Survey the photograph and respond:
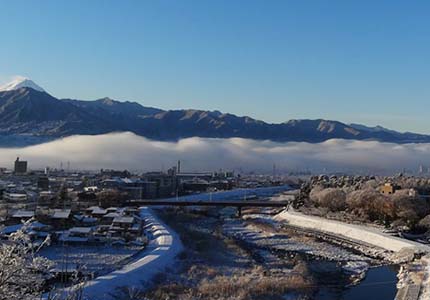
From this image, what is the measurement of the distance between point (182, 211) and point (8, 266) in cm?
5114

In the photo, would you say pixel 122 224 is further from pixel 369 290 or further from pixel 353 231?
pixel 369 290

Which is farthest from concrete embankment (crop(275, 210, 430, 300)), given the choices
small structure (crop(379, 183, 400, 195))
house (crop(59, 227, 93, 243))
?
house (crop(59, 227, 93, 243))

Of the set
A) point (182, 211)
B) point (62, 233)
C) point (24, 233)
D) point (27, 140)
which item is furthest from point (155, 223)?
point (27, 140)

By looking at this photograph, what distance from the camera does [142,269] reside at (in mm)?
22953

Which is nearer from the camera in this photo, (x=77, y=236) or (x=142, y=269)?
(x=142, y=269)

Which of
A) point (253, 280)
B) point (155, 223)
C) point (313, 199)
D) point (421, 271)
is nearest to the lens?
point (253, 280)

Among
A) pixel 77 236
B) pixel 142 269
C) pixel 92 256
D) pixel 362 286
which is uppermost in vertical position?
pixel 142 269

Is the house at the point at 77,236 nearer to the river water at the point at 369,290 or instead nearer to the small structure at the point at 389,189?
the river water at the point at 369,290

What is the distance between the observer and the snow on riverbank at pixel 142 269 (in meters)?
19.0

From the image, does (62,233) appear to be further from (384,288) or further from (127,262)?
(384,288)

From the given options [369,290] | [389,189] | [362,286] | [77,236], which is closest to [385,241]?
[362,286]

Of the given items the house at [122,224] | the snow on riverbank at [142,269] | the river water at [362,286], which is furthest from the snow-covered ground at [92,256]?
the river water at [362,286]

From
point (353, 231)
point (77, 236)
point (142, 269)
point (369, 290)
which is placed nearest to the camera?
point (369, 290)

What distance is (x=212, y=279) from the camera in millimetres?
22938
